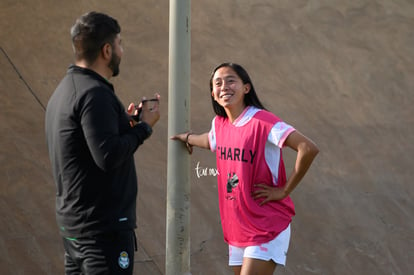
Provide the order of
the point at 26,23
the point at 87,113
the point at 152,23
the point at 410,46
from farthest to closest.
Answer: the point at 410,46, the point at 152,23, the point at 26,23, the point at 87,113

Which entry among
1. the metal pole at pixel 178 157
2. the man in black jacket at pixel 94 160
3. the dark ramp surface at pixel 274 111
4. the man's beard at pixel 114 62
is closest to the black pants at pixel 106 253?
the man in black jacket at pixel 94 160

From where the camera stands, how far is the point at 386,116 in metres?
9.23

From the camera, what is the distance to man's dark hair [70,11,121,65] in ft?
9.86

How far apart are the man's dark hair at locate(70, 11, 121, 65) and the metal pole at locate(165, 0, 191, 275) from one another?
111 centimetres

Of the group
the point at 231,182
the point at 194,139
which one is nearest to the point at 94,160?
the point at 231,182

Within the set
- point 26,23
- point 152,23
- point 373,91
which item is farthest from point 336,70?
point 26,23

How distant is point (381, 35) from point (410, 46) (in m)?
0.51

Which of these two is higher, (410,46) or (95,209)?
(410,46)

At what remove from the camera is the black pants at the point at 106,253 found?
2.89m

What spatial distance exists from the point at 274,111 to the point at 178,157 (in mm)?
4697

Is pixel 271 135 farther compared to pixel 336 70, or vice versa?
pixel 336 70

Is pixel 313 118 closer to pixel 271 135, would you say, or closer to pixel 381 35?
pixel 381 35

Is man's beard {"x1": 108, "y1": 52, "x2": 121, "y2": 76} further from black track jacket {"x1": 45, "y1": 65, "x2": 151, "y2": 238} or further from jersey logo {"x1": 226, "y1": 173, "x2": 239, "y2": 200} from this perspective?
jersey logo {"x1": 226, "y1": 173, "x2": 239, "y2": 200}

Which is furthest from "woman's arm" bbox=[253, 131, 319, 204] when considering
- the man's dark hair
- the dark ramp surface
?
the dark ramp surface
